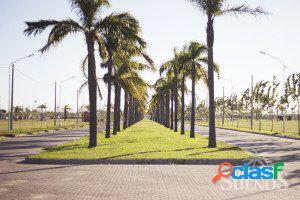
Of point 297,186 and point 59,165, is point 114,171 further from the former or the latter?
point 297,186

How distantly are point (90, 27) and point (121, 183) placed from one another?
12.3m

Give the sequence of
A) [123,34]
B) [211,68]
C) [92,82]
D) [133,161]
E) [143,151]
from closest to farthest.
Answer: [133,161] → [143,151] → [123,34] → [92,82] → [211,68]

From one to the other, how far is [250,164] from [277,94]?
128 feet

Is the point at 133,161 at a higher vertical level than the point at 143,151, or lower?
lower

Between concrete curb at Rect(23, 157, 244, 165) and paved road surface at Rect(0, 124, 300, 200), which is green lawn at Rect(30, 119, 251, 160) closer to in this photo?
concrete curb at Rect(23, 157, 244, 165)

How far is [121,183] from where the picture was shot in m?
11.2

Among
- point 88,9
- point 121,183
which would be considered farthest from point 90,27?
point 121,183

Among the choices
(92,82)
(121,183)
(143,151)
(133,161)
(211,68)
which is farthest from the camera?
(211,68)

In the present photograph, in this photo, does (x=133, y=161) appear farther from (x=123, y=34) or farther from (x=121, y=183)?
(x=123, y=34)

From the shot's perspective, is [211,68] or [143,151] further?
[211,68]

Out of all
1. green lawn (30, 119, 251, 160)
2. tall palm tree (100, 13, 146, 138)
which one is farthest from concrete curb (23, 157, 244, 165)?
tall palm tree (100, 13, 146, 138)

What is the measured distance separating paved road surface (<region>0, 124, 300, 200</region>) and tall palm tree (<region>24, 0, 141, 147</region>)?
7.53m

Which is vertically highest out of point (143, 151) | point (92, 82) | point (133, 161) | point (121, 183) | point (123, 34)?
point (123, 34)

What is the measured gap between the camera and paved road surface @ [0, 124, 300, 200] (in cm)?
958
